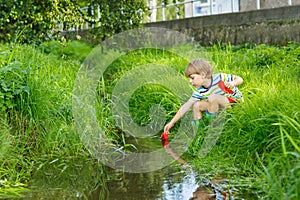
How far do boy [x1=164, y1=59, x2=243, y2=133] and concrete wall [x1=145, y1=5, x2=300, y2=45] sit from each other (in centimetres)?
495

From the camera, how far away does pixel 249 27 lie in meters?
10.9

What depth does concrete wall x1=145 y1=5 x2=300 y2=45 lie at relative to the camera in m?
10.1

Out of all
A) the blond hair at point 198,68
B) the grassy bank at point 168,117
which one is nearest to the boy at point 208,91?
the blond hair at point 198,68

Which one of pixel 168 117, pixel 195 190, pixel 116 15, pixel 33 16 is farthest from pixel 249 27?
pixel 195 190

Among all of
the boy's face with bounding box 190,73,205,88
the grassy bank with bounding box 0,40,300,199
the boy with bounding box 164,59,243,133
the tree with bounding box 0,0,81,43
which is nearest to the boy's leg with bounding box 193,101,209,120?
the boy with bounding box 164,59,243,133

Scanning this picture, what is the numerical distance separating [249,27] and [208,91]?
5.94 m

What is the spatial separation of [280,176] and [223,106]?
7.21 ft

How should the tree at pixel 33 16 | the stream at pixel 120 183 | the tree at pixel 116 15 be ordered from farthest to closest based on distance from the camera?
the tree at pixel 116 15
the tree at pixel 33 16
the stream at pixel 120 183

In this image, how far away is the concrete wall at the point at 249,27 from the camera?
1008 centimetres

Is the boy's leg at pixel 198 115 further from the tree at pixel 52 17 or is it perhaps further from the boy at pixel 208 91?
the tree at pixel 52 17

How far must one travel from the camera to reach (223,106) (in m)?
5.21

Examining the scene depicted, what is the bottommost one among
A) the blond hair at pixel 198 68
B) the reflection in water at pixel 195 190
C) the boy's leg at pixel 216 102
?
the reflection in water at pixel 195 190

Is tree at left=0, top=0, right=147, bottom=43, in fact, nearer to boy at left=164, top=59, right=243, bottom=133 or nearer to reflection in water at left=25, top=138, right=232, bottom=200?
boy at left=164, top=59, right=243, bottom=133

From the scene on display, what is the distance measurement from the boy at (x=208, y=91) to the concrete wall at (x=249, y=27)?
4947mm
